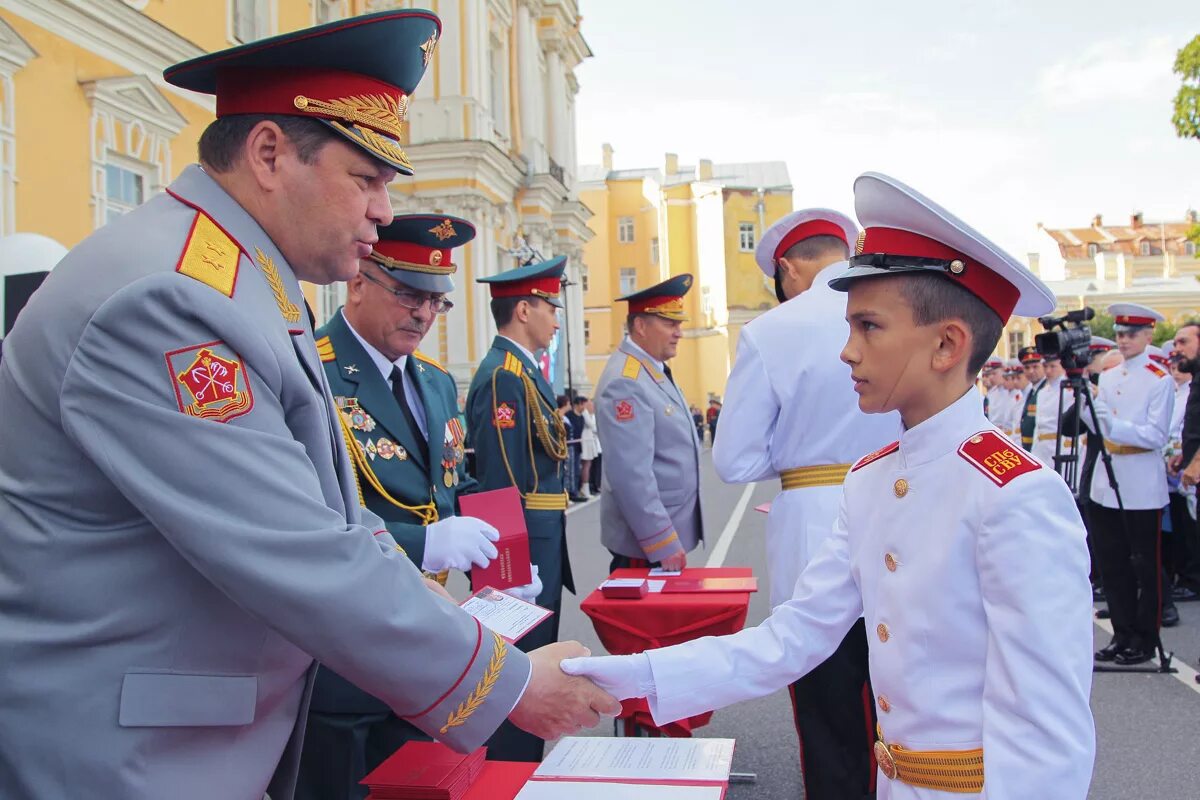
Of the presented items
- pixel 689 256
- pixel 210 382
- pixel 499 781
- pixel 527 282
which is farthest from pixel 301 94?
pixel 689 256

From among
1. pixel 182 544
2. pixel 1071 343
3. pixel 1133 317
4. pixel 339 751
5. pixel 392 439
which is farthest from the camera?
pixel 1133 317

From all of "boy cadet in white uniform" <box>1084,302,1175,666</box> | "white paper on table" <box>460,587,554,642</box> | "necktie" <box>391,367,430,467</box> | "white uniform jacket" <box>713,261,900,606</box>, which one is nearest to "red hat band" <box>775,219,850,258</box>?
"white uniform jacket" <box>713,261,900,606</box>

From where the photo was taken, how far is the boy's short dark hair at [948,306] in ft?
6.38

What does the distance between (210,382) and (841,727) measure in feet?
8.07

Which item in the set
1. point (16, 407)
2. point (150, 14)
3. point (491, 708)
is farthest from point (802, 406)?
point (150, 14)

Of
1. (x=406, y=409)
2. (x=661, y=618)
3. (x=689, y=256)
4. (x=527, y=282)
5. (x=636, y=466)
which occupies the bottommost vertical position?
(x=661, y=618)

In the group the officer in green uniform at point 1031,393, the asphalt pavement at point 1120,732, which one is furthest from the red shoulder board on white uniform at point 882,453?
the officer in green uniform at point 1031,393

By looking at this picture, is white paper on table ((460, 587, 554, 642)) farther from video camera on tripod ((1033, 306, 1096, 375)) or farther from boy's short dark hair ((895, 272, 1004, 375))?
video camera on tripod ((1033, 306, 1096, 375))

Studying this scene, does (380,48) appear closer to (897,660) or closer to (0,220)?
(897,660)

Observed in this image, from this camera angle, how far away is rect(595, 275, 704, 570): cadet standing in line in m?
5.00

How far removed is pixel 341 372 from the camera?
3184mm

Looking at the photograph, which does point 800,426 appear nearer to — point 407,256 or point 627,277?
point 407,256

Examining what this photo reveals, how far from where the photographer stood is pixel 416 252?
11.3 ft

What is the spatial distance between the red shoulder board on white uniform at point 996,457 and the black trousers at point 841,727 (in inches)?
58.6
